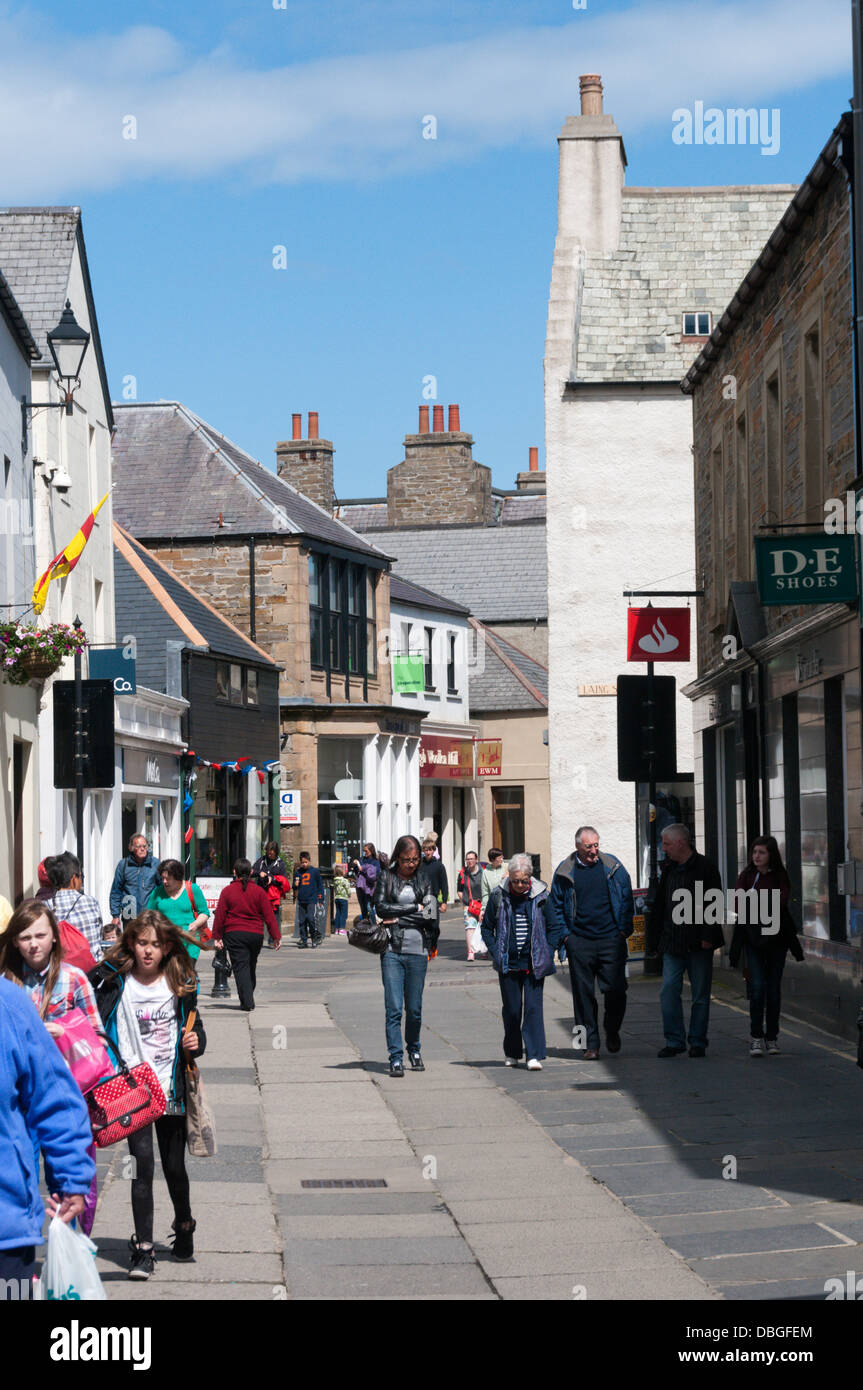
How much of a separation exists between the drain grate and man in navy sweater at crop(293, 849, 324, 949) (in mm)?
27512

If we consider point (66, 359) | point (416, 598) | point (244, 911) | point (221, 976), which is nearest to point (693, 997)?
point (244, 911)

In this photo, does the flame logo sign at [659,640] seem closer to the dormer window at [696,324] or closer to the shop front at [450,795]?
the dormer window at [696,324]

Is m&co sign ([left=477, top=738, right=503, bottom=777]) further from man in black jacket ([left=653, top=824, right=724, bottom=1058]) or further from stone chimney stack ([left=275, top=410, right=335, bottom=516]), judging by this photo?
man in black jacket ([left=653, top=824, right=724, bottom=1058])

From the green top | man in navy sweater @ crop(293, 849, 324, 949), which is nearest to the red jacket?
the green top

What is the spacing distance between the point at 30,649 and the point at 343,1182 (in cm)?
1193

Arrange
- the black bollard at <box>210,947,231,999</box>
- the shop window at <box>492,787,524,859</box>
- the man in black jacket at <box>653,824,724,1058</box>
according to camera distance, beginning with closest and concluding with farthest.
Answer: the man in black jacket at <box>653,824,724,1058</box>, the black bollard at <box>210,947,231,999</box>, the shop window at <box>492,787,524,859</box>

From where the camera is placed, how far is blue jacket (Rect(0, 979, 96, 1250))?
4758 millimetres

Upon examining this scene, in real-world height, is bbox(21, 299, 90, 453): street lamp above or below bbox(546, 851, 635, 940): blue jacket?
above

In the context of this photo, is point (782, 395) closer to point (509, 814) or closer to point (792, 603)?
point (792, 603)

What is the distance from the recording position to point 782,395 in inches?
774

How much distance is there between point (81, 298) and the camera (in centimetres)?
2833

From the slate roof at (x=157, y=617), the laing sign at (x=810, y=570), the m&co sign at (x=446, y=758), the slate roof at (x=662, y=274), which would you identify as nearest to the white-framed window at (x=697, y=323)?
the slate roof at (x=662, y=274)

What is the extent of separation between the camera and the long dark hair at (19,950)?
702 centimetres
